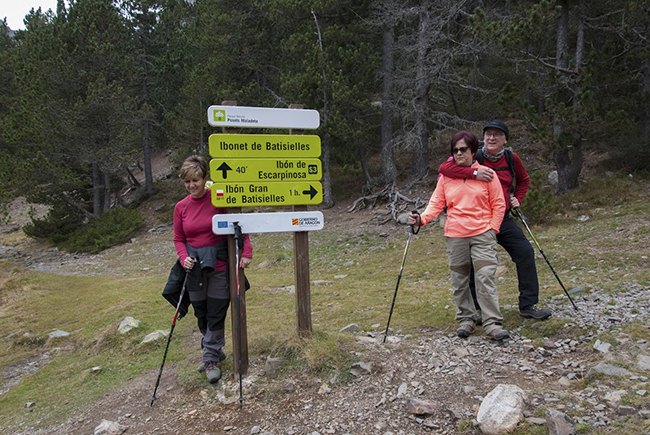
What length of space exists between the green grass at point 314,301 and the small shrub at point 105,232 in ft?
20.0

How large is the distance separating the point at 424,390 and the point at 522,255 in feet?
6.47

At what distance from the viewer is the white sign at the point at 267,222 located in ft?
14.5

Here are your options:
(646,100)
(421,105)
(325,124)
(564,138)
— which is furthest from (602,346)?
(325,124)

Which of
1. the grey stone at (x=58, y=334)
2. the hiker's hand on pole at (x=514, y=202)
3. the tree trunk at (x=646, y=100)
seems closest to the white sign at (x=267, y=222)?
the hiker's hand on pole at (x=514, y=202)

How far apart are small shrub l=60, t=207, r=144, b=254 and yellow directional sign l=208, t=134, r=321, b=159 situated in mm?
17749

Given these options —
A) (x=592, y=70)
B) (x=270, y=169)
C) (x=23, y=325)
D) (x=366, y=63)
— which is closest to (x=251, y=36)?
(x=366, y=63)

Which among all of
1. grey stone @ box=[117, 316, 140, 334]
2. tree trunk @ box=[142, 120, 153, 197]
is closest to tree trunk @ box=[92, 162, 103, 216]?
tree trunk @ box=[142, 120, 153, 197]

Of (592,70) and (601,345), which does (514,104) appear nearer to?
(592,70)

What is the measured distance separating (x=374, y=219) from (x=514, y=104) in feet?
19.7

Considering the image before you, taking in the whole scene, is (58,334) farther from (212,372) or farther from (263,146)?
(263,146)

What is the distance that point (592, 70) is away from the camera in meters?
10.9

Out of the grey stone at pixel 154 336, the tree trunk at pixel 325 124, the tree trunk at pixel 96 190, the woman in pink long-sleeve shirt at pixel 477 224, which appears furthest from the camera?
the tree trunk at pixel 96 190

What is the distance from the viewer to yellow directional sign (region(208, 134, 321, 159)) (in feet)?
14.3

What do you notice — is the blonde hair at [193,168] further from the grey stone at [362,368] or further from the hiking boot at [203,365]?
the grey stone at [362,368]
